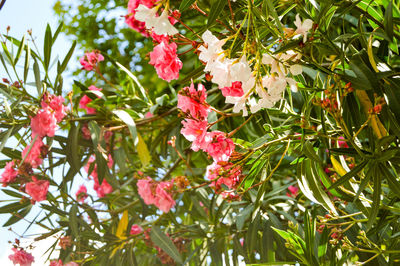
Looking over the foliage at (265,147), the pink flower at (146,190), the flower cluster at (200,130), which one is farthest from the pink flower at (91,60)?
the flower cluster at (200,130)

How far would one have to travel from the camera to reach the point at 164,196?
1789 mm

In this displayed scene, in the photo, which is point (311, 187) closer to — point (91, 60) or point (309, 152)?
point (309, 152)

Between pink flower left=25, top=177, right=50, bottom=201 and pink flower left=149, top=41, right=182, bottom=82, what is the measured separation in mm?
805

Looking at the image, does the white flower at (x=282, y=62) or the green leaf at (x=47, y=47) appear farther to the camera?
the green leaf at (x=47, y=47)

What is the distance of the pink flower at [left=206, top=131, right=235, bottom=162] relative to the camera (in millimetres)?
1128

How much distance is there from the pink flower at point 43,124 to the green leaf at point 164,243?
50 centimetres

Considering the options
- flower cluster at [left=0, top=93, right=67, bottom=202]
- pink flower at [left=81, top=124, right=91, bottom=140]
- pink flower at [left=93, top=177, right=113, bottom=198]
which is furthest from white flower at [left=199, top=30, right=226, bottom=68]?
pink flower at [left=93, top=177, right=113, bottom=198]

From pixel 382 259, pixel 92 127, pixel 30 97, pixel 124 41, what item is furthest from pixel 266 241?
pixel 124 41

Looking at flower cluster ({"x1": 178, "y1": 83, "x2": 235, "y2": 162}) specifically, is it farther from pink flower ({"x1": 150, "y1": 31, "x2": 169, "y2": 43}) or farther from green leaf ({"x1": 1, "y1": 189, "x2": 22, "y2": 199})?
green leaf ({"x1": 1, "y1": 189, "x2": 22, "y2": 199})

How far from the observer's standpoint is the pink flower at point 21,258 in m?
1.84

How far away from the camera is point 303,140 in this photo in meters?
1.02

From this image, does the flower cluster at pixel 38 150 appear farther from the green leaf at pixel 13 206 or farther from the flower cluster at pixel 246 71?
the flower cluster at pixel 246 71

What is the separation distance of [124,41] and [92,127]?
Answer: 160cm

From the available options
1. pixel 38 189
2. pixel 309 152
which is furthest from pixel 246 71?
pixel 38 189
